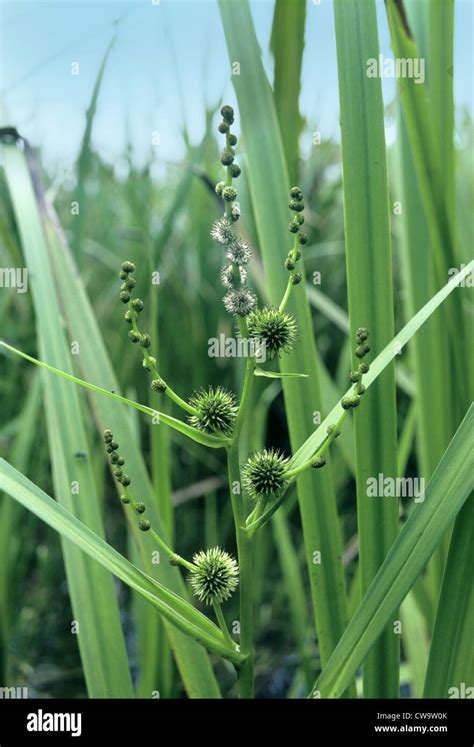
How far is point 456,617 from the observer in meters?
0.56

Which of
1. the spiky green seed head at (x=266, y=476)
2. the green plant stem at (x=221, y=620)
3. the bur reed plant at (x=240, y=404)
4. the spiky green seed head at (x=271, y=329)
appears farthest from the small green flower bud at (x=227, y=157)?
the green plant stem at (x=221, y=620)

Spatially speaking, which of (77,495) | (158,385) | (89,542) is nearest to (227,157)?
(158,385)

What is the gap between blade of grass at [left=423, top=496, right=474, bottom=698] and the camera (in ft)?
1.78

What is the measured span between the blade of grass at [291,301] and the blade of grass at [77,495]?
0.70 feet

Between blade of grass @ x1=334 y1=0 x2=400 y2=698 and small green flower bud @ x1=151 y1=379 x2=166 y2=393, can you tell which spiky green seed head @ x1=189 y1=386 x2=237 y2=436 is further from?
blade of grass @ x1=334 y1=0 x2=400 y2=698

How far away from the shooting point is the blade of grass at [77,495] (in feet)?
2.25

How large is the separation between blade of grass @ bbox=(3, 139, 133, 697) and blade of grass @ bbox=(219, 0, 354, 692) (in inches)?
8.4

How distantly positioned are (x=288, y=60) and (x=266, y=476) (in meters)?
0.50

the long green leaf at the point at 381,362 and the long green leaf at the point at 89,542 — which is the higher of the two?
the long green leaf at the point at 381,362

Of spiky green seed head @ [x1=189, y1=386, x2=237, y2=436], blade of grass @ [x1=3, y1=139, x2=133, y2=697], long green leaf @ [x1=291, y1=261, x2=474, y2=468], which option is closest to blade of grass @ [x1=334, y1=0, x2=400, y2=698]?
long green leaf @ [x1=291, y1=261, x2=474, y2=468]

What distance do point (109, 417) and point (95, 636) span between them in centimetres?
23

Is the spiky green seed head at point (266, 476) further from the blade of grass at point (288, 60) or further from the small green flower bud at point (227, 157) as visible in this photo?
the blade of grass at point (288, 60)
